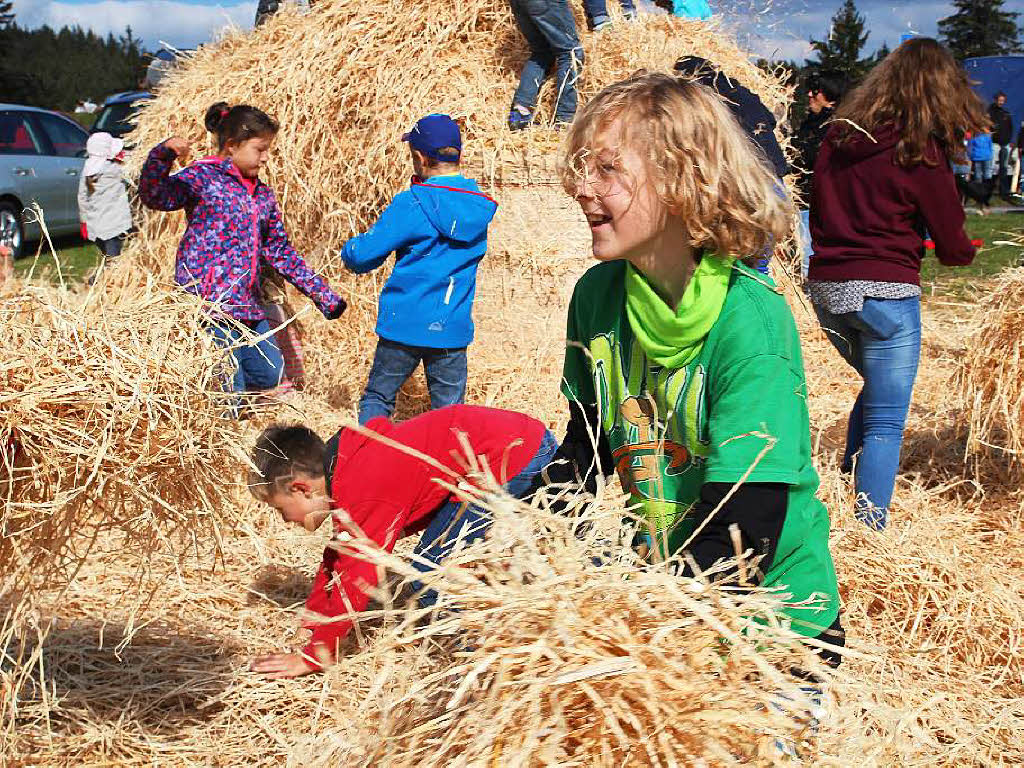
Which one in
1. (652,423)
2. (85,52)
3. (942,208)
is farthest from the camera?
(85,52)

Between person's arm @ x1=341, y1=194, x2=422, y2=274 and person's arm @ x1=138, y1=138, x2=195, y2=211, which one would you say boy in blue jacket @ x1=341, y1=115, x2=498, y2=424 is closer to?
person's arm @ x1=341, y1=194, x2=422, y2=274

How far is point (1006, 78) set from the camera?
20.5 meters

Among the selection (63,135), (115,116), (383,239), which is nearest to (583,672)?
(383,239)

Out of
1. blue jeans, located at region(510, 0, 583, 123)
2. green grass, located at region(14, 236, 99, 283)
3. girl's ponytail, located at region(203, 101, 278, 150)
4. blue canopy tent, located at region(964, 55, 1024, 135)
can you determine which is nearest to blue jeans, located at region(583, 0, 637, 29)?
blue jeans, located at region(510, 0, 583, 123)

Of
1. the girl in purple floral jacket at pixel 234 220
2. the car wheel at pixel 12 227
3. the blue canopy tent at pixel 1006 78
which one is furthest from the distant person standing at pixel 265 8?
the blue canopy tent at pixel 1006 78

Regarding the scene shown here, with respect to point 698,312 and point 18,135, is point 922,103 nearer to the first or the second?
point 698,312

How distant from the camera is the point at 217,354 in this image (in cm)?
217

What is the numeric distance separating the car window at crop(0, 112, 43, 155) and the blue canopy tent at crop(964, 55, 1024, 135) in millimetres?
18094

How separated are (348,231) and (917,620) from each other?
443cm

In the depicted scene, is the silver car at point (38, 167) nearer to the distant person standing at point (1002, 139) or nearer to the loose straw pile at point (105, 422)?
the loose straw pile at point (105, 422)

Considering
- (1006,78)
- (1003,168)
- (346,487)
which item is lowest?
(346,487)

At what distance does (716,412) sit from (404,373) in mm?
3142

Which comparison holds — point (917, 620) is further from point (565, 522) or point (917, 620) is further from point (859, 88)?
point (565, 522)

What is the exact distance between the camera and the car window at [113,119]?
14.2m
